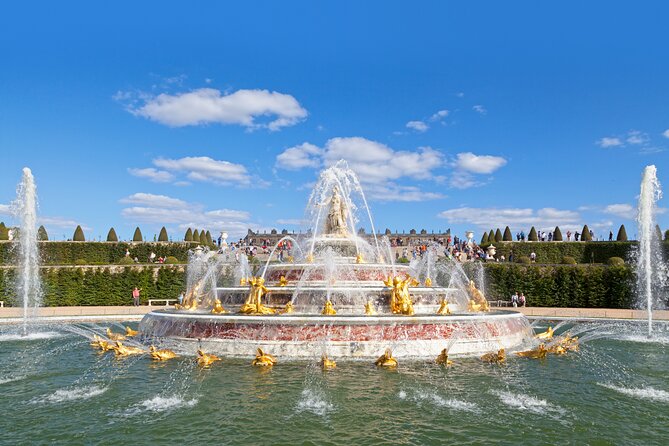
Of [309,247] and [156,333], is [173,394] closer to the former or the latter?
[156,333]

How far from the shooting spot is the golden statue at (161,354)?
1728cm

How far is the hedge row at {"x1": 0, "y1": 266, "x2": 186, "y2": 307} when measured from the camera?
3972cm

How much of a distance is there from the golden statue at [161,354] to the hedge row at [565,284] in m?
29.9

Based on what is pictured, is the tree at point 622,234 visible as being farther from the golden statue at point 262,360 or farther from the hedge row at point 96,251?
the golden statue at point 262,360

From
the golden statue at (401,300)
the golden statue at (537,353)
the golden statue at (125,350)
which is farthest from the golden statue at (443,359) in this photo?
the golden statue at (125,350)

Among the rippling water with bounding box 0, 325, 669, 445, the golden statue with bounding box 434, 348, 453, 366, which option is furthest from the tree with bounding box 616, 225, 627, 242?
the golden statue with bounding box 434, 348, 453, 366

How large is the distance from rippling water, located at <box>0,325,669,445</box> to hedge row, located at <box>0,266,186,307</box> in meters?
23.9

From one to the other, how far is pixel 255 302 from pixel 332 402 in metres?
8.01

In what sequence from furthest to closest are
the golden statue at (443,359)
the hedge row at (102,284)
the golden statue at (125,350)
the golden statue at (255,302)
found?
the hedge row at (102,284)
the golden statue at (255,302)
the golden statue at (125,350)
the golden statue at (443,359)

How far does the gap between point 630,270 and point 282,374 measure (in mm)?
32524

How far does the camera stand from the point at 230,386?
13742 millimetres

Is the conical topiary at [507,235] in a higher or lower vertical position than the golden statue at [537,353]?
higher

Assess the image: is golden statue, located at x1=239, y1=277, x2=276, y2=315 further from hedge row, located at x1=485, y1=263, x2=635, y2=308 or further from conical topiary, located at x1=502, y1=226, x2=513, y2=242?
conical topiary, located at x1=502, y1=226, x2=513, y2=242

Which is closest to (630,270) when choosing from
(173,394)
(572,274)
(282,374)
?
(572,274)
